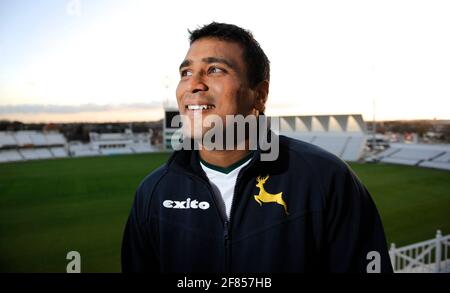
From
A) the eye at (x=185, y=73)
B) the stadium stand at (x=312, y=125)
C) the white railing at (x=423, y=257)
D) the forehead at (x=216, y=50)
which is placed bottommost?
the white railing at (x=423, y=257)

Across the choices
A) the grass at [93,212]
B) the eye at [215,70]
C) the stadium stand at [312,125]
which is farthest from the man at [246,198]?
the grass at [93,212]

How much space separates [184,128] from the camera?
50.6 inches

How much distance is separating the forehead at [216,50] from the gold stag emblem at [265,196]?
45 cm

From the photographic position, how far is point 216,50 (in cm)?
121

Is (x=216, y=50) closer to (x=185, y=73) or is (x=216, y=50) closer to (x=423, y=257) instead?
(x=185, y=73)

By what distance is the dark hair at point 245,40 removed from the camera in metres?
1.22

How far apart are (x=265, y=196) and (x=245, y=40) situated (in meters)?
0.60

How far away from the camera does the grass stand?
3642mm

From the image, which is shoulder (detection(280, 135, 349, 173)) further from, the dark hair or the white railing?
the white railing

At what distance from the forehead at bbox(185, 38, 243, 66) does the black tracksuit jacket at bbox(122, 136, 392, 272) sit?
1.23ft

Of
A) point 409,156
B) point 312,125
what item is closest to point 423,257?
point 312,125

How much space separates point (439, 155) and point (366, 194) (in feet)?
14.2

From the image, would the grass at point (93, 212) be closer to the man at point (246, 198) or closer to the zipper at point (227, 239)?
the man at point (246, 198)
